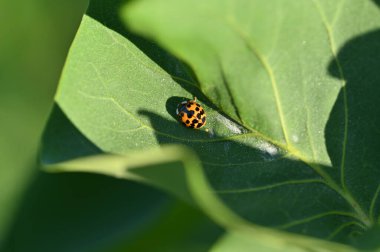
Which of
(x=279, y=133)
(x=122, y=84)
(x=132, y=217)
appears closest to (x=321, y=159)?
(x=279, y=133)

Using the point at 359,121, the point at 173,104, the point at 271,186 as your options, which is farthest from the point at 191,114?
the point at 359,121

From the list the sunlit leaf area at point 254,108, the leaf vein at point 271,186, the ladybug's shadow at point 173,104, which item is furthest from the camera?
the ladybug's shadow at point 173,104

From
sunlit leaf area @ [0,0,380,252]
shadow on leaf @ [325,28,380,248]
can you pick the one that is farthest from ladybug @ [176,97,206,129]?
shadow on leaf @ [325,28,380,248]

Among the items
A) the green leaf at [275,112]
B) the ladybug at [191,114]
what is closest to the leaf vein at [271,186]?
the green leaf at [275,112]

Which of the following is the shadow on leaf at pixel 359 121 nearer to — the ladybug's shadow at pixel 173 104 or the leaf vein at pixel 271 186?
the leaf vein at pixel 271 186

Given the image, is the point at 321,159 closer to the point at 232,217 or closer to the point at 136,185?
the point at 232,217

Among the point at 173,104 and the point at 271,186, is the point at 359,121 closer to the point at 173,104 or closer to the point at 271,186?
the point at 271,186
